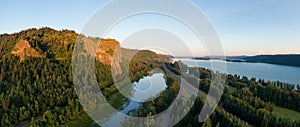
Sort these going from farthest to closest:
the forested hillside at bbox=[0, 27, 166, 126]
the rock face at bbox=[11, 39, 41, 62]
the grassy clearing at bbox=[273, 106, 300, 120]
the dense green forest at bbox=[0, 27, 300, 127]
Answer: the rock face at bbox=[11, 39, 41, 62]
the grassy clearing at bbox=[273, 106, 300, 120]
the forested hillside at bbox=[0, 27, 166, 126]
the dense green forest at bbox=[0, 27, 300, 127]

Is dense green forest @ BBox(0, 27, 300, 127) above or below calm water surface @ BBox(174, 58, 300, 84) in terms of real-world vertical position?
above

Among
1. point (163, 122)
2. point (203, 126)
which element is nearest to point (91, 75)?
point (163, 122)

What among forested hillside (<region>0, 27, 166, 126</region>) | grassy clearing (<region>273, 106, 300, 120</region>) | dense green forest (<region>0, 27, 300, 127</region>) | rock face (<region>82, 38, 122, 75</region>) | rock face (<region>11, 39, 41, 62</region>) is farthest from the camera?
rock face (<region>82, 38, 122, 75</region>)

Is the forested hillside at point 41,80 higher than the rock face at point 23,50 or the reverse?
the reverse

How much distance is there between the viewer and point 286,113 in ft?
114

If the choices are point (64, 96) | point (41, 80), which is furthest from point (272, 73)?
point (41, 80)

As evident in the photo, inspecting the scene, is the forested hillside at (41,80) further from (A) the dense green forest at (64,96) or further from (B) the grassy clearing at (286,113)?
(B) the grassy clearing at (286,113)

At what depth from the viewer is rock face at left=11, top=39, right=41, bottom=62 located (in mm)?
52372

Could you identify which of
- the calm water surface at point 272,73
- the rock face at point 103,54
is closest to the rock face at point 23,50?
the rock face at point 103,54

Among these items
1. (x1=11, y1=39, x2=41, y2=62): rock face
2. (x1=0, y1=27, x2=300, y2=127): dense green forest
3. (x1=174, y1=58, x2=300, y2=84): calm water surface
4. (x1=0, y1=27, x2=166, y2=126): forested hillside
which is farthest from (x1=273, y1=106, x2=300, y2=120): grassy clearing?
(x1=11, y1=39, x2=41, y2=62): rock face

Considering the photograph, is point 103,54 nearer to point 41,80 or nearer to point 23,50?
point 23,50

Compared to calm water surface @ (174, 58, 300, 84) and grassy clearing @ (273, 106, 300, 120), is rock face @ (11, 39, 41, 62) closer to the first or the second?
calm water surface @ (174, 58, 300, 84)

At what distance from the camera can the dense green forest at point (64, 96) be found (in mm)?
27406

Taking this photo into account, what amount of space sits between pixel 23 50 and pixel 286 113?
55.9 meters
